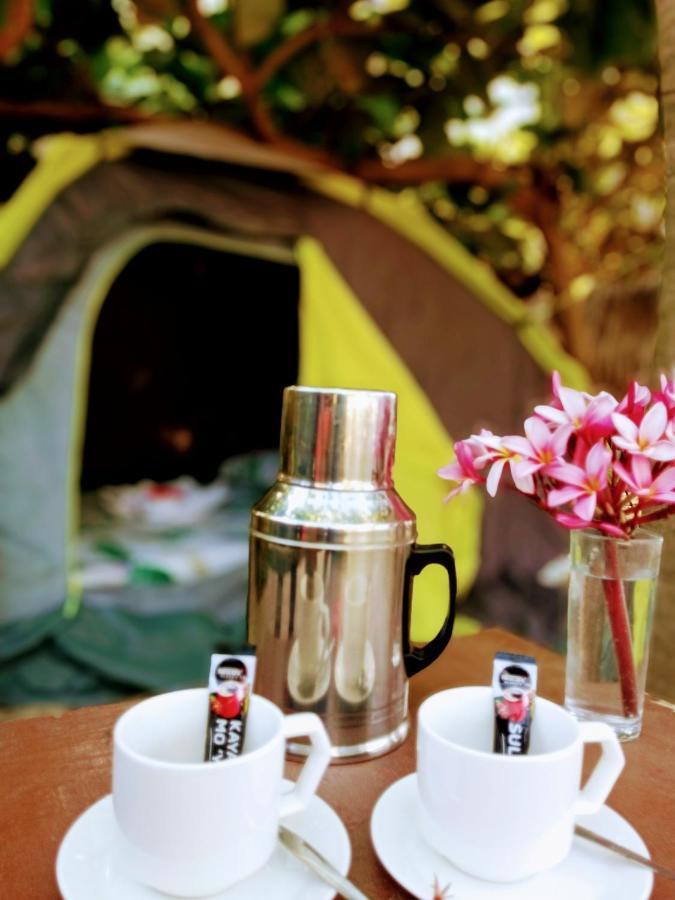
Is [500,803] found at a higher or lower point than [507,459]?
lower

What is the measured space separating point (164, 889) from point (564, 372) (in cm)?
184

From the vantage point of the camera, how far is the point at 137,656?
5.11 feet

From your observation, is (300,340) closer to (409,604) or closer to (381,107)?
(381,107)

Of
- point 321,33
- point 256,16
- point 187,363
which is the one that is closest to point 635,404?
point 256,16

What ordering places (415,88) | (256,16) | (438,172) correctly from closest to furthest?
(256,16)
(415,88)
(438,172)

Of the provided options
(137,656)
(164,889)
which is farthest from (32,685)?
(164,889)

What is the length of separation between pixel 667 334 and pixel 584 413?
36cm

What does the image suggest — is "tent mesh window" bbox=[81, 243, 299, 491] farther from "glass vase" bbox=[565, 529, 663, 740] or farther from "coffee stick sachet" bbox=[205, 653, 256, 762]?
"coffee stick sachet" bbox=[205, 653, 256, 762]

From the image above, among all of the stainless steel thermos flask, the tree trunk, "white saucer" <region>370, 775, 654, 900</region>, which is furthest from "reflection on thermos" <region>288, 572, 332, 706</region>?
the tree trunk

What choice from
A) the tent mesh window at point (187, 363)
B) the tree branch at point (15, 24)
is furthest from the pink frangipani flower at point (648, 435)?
the tent mesh window at point (187, 363)

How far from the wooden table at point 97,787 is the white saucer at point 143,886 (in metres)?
0.02

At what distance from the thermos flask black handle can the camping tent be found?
0.99 metres

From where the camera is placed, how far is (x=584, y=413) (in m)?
0.51

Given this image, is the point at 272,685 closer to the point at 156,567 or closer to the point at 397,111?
the point at 156,567
